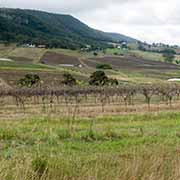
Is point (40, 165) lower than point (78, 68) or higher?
higher

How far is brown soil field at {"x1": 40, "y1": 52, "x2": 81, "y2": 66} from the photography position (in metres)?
126

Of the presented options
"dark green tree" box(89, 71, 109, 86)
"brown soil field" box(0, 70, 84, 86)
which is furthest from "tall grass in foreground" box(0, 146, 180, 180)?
"brown soil field" box(0, 70, 84, 86)

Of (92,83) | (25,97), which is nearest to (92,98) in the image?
(25,97)

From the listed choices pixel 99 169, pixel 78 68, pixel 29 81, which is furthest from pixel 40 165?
pixel 78 68

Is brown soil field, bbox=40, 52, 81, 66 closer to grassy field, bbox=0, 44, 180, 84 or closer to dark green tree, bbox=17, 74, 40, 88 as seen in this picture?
grassy field, bbox=0, 44, 180, 84

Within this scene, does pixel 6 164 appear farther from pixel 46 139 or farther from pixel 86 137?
pixel 86 137

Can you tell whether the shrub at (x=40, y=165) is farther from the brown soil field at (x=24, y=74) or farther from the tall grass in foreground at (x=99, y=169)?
the brown soil field at (x=24, y=74)

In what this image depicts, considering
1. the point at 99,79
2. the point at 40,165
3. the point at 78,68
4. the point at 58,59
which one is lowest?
the point at 78,68

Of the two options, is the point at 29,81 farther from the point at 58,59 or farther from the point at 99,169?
the point at 99,169

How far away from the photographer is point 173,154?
7980mm

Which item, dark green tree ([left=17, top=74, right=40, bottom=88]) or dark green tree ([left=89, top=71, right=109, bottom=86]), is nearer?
dark green tree ([left=17, top=74, right=40, bottom=88])

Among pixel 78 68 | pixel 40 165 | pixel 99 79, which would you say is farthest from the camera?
pixel 78 68

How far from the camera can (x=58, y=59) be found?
132 metres

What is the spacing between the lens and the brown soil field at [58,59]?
126494mm
